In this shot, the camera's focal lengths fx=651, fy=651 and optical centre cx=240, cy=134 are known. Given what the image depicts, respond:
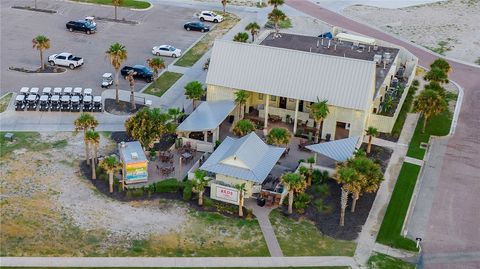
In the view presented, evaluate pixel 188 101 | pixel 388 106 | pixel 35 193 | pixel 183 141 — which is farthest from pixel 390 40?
pixel 35 193

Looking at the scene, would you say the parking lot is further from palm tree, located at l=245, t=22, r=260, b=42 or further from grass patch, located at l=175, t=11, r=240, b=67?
palm tree, located at l=245, t=22, r=260, b=42

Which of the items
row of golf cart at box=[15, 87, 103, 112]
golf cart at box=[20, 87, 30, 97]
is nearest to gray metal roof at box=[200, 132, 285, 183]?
row of golf cart at box=[15, 87, 103, 112]

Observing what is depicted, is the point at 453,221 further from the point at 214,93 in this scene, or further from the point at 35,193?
the point at 35,193

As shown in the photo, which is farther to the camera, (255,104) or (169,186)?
(255,104)

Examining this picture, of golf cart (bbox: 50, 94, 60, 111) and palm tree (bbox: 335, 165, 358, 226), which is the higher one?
palm tree (bbox: 335, 165, 358, 226)

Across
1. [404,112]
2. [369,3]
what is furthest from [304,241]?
[369,3]

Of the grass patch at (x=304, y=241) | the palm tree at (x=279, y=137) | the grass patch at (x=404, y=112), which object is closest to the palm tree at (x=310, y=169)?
the palm tree at (x=279, y=137)
